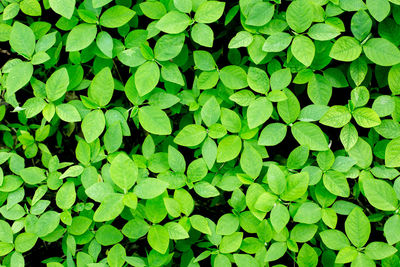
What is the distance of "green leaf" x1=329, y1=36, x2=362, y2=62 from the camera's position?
1.43 metres

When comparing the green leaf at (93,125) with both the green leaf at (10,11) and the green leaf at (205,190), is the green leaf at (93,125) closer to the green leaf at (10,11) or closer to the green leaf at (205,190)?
the green leaf at (205,190)

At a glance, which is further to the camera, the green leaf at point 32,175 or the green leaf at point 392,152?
the green leaf at point 32,175

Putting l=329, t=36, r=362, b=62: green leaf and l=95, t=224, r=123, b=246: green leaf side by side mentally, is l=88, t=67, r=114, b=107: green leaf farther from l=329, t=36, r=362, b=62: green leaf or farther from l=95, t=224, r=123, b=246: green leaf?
l=329, t=36, r=362, b=62: green leaf

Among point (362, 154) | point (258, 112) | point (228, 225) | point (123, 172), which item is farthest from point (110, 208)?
point (362, 154)

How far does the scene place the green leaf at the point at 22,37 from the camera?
1496mm

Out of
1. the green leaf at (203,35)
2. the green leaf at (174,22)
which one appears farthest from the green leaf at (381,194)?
the green leaf at (174,22)

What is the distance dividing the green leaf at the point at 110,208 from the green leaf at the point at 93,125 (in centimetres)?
27

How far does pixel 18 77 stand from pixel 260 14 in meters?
1.07

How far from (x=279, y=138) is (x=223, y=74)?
1.25 feet

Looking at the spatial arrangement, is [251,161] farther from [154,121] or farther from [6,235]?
[6,235]

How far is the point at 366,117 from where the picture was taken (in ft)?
4.73

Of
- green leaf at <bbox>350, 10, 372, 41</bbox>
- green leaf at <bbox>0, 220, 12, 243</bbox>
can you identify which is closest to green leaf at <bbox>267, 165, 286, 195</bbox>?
green leaf at <bbox>350, 10, 372, 41</bbox>

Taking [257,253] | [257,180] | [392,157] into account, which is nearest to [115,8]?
[257,180]

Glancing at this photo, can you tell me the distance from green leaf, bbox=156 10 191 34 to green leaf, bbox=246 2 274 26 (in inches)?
10.6
